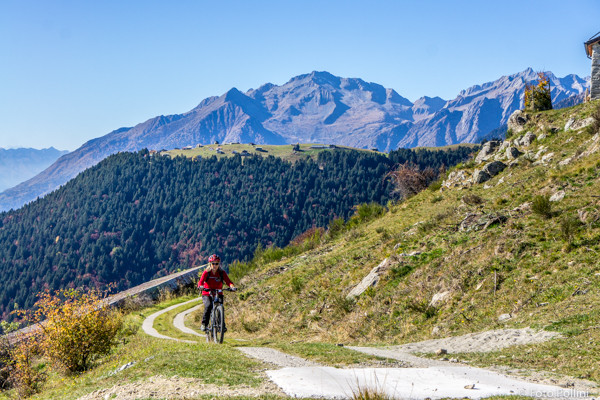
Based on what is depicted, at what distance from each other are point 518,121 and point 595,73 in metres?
6.61

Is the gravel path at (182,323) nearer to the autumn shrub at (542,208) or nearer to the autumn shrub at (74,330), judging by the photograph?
the autumn shrub at (74,330)

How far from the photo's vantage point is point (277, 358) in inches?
473

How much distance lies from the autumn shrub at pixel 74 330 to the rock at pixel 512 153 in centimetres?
2894

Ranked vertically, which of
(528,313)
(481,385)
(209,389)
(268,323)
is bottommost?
(268,323)

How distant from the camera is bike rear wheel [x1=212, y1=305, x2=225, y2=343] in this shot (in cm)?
1563

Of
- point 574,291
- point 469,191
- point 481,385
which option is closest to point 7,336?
point 481,385

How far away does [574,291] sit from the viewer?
44.3 feet

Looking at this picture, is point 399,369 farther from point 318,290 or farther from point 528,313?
point 318,290

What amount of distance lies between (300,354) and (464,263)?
9.08 m

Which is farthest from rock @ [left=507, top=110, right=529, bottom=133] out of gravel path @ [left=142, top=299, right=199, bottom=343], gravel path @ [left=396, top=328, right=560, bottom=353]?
gravel path @ [left=142, top=299, right=199, bottom=343]

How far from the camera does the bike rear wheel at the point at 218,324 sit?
51.3ft

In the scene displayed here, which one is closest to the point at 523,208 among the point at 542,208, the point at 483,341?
the point at 542,208

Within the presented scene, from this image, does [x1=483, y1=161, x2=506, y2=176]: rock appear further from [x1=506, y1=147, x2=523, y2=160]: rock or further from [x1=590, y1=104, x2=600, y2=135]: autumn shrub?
[x1=590, y1=104, x2=600, y2=135]: autumn shrub

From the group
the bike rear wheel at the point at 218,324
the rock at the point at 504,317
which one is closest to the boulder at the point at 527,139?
the rock at the point at 504,317
